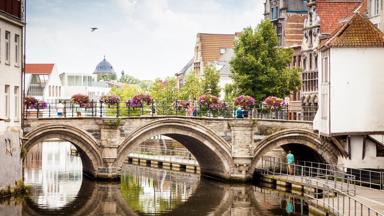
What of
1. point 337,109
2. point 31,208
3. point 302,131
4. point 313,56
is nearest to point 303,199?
point 337,109

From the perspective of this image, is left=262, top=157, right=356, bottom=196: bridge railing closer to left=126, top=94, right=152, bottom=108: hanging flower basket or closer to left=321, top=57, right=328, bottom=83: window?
left=321, top=57, right=328, bottom=83: window

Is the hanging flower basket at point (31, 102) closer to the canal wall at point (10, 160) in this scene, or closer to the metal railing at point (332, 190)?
the canal wall at point (10, 160)

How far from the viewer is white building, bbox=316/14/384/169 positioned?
49.8 meters

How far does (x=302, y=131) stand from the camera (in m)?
56.0

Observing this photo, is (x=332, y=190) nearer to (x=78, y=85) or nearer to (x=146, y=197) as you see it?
(x=146, y=197)

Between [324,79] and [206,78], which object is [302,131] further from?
[206,78]

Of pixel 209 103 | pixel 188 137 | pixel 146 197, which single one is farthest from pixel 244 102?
pixel 146 197

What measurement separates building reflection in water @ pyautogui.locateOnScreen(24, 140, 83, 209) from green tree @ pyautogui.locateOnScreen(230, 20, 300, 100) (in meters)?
13.4

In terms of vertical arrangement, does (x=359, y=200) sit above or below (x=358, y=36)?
below

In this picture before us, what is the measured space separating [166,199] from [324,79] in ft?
35.8

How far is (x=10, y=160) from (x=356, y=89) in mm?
18688

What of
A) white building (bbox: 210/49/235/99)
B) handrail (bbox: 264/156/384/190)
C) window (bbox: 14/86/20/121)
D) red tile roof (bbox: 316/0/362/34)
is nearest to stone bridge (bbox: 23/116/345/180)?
handrail (bbox: 264/156/384/190)

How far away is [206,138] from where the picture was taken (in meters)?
55.9

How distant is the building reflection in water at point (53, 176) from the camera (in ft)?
158
